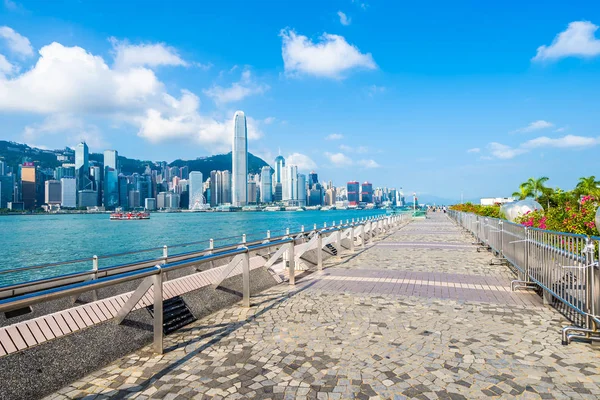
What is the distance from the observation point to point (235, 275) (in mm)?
6172

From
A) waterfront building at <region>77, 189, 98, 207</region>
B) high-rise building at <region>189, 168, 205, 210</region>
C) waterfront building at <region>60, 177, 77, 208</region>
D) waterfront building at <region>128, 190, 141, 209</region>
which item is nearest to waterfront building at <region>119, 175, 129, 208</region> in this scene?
waterfront building at <region>128, 190, 141, 209</region>

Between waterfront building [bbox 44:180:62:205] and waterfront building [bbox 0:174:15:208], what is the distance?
11.4 metres

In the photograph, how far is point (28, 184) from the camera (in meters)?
146

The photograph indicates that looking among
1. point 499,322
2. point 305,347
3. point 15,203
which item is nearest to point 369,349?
point 305,347

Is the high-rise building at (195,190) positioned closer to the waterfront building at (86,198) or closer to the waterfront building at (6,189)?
the waterfront building at (86,198)

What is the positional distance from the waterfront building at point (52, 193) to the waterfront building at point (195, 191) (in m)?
58.4

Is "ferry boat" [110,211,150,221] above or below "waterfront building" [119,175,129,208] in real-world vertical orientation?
below

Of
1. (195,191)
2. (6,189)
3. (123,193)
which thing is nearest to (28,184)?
(6,189)

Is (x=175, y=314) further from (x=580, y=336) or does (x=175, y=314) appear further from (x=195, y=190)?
(x=195, y=190)

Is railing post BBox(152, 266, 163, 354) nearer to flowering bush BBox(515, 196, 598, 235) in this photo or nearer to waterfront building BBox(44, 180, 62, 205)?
flowering bush BBox(515, 196, 598, 235)

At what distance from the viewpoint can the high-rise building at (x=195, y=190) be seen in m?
188

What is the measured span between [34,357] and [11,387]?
0.32 meters

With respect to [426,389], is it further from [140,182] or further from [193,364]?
[140,182]

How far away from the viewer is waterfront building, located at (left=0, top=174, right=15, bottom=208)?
13788cm
